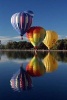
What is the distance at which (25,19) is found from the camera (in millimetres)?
34156

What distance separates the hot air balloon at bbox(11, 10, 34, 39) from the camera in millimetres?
33469

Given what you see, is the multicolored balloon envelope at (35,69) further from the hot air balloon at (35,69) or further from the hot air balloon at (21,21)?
the hot air balloon at (21,21)

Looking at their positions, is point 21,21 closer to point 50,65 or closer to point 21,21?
point 21,21

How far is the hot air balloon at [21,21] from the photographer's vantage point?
3347cm

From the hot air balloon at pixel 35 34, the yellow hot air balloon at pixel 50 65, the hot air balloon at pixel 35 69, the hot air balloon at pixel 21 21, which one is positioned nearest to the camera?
the hot air balloon at pixel 35 69

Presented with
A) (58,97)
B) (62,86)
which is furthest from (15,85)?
(58,97)

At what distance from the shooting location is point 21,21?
33.4 m

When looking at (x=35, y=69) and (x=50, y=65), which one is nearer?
(x=35, y=69)

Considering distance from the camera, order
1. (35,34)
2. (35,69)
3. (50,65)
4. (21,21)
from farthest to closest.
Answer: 1. (35,34)
2. (21,21)
3. (50,65)
4. (35,69)

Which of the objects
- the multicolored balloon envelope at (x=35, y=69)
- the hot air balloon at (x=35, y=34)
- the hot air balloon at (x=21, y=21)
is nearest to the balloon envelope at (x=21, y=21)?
the hot air balloon at (x=21, y=21)

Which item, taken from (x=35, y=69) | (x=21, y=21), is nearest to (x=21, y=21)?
(x=21, y=21)

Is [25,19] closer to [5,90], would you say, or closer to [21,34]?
[21,34]

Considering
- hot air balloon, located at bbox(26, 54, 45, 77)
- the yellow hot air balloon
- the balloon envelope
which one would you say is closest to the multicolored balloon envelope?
hot air balloon, located at bbox(26, 54, 45, 77)

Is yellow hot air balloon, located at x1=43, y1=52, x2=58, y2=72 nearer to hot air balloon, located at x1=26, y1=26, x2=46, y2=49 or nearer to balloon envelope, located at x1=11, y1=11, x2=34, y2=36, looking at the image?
balloon envelope, located at x1=11, y1=11, x2=34, y2=36
